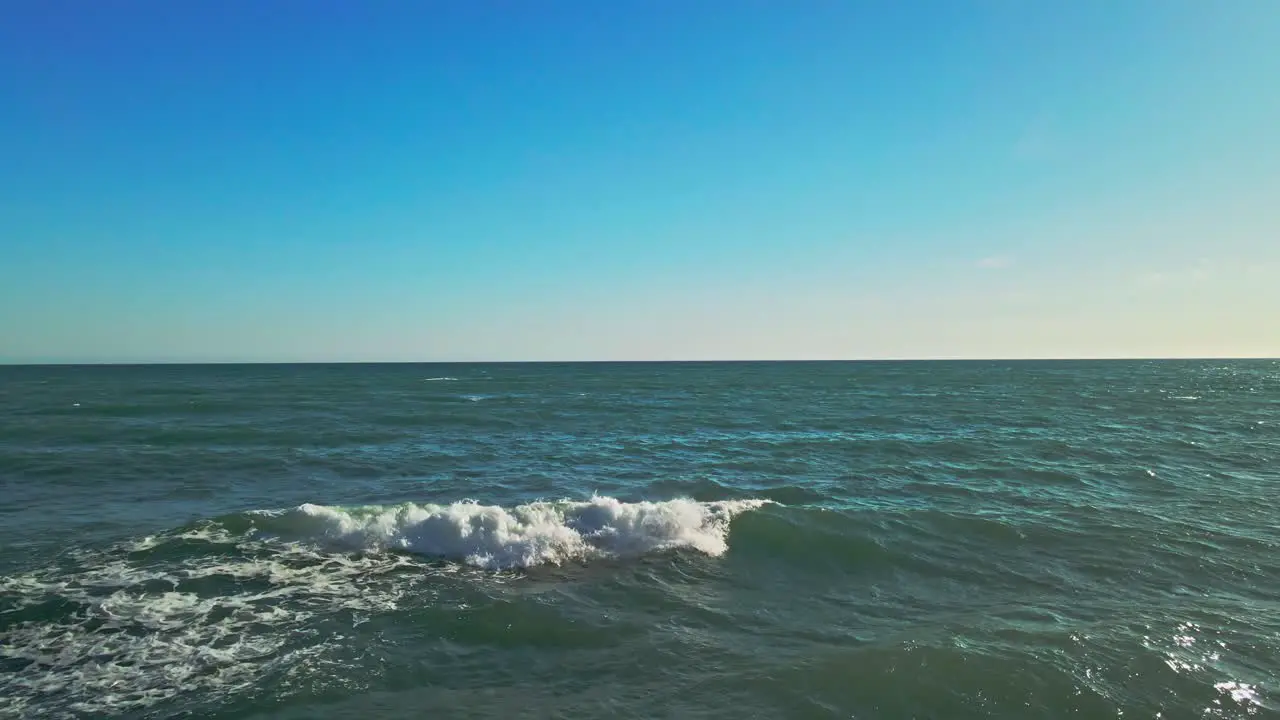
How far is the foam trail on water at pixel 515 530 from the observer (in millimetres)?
13172

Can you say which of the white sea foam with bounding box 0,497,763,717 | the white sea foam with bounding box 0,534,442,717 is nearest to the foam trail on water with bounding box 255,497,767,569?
the white sea foam with bounding box 0,497,763,717

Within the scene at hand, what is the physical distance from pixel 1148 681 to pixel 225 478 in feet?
75.6

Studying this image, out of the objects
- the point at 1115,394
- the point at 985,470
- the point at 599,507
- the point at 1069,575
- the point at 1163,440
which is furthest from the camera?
the point at 1115,394

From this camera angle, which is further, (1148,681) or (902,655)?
(902,655)

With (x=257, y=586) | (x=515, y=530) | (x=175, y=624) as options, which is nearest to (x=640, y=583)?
(x=515, y=530)

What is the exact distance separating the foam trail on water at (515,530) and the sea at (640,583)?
82 millimetres

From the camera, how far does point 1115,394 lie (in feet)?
189

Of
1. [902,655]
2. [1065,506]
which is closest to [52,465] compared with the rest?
[902,655]

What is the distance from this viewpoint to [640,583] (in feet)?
38.0

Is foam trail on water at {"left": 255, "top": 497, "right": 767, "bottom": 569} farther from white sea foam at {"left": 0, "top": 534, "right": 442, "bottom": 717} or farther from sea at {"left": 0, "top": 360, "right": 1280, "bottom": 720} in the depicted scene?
white sea foam at {"left": 0, "top": 534, "right": 442, "bottom": 717}

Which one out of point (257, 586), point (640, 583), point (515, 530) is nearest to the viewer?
point (257, 586)

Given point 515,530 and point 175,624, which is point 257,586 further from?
point 515,530

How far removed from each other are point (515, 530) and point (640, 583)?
3493 millimetres

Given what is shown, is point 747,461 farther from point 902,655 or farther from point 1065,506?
point 902,655
